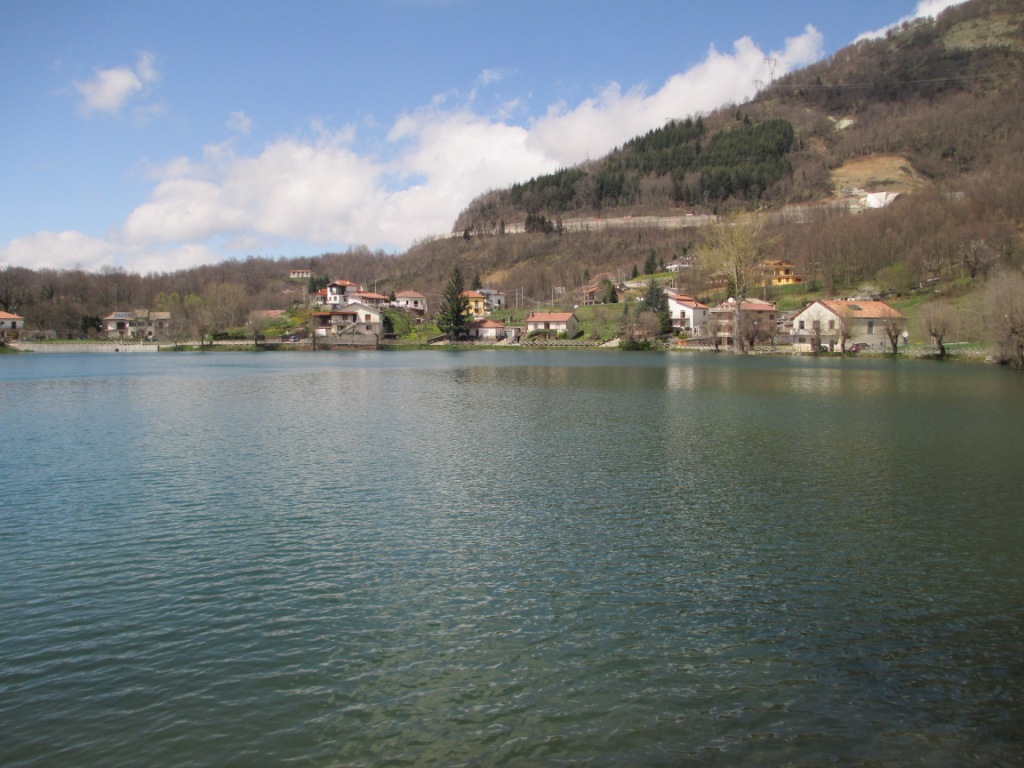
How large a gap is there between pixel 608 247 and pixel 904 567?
548 feet

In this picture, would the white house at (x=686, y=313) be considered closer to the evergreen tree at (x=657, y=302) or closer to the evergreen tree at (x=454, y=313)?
the evergreen tree at (x=657, y=302)

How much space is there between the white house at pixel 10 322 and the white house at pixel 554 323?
9325 centimetres

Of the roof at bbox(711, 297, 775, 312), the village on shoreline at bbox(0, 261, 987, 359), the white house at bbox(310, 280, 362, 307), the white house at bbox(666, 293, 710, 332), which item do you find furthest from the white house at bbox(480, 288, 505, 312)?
the roof at bbox(711, 297, 775, 312)

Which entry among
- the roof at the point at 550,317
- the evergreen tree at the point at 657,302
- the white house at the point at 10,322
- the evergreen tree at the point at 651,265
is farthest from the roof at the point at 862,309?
the white house at the point at 10,322

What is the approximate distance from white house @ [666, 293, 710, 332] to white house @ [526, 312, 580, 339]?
1535 cm

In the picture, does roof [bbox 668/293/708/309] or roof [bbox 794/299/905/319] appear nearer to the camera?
roof [bbox 794/299/905/319]

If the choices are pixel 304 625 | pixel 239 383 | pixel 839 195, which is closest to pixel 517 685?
pixel 304 625

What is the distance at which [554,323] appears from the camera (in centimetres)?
10900

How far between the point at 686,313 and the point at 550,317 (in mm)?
21589

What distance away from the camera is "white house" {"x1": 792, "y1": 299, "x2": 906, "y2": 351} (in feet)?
267

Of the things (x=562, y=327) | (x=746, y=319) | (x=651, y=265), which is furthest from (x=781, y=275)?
(x=562, y=327)

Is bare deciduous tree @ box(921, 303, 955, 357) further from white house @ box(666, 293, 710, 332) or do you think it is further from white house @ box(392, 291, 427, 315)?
white house @ box(392, 291, 427, 315)

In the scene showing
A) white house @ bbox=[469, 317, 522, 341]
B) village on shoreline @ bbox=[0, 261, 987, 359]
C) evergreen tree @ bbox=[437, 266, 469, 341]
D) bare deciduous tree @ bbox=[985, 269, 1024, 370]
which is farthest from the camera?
white house @ bbox=[469, 317, 522, 341]

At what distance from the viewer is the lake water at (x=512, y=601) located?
710 cm
